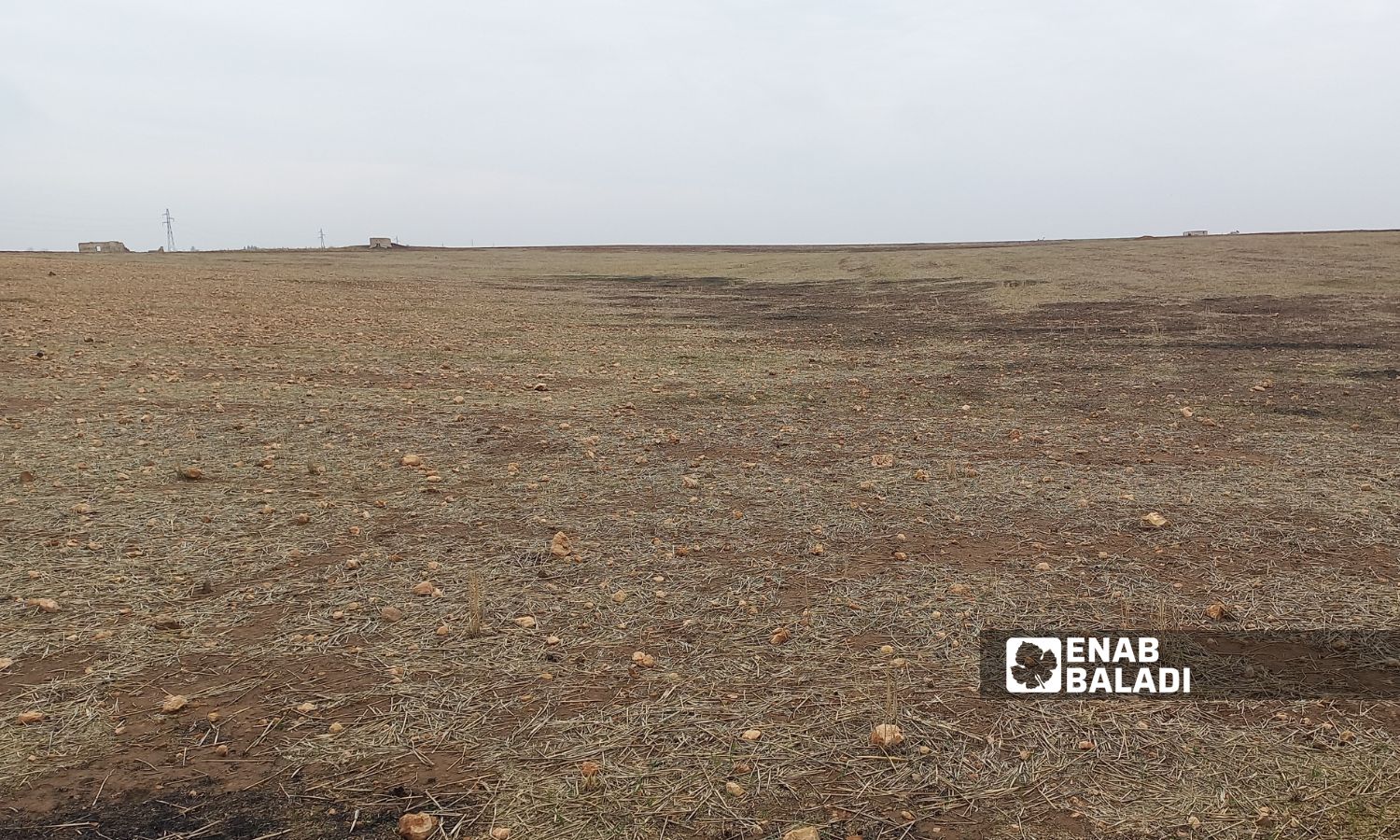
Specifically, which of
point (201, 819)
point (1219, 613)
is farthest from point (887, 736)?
point (201, 819)

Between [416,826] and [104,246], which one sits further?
[104,246]

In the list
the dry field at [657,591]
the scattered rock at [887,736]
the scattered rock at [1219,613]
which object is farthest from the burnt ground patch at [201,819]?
the scattered rock at [1219,613]

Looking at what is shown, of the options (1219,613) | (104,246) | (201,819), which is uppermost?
(104,246)

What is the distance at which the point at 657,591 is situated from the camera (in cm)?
474

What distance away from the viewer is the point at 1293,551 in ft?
17.2

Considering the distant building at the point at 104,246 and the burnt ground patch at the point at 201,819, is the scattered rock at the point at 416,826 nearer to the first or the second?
the burnt ground patch at the point at 201,819

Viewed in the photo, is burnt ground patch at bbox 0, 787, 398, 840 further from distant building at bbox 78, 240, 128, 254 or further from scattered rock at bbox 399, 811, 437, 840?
distant building at bbox 78, 240, 128, 254

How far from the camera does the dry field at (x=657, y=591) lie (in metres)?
3.08

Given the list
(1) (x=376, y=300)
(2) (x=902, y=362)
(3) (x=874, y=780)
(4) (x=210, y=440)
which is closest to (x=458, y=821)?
(3) (x=874, y=780)

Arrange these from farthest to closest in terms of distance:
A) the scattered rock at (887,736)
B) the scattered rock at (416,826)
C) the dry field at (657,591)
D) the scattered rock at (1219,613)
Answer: the scattered rock at (1219,613), the scattered rock at (887,736), the dry field at (657,591), the scattered rock at (416,826)

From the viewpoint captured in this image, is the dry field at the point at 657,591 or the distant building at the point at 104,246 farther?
the distant building at the point at 104,246

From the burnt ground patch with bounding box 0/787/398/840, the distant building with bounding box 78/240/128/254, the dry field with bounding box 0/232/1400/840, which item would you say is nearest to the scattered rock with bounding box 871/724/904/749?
the dry field with bounding box 0/232/1400/840

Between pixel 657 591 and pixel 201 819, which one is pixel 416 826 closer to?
pixel 201 819

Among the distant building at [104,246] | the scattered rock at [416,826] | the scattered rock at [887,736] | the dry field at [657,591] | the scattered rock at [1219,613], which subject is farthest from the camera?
the distant building at [104,246]
